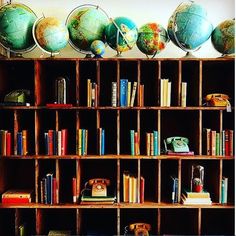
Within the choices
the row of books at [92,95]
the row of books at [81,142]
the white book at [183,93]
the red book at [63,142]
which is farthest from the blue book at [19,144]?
the white book at [183,93]

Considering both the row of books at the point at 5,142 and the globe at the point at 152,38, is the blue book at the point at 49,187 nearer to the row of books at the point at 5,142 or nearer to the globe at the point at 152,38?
the row of books at the point at 5,142

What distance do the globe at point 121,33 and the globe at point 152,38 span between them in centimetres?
7

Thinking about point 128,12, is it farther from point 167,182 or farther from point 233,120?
point 167,182

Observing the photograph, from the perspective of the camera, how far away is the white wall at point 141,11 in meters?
3.47

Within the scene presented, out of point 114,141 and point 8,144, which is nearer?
point 8,144

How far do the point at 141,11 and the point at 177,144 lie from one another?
1.25 metres

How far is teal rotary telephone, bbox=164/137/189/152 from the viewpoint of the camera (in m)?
3.17

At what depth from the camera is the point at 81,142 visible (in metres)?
3.14

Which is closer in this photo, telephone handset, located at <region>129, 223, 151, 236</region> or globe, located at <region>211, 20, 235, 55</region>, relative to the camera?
globe, located at <region>211, 20, 235, 55</region>

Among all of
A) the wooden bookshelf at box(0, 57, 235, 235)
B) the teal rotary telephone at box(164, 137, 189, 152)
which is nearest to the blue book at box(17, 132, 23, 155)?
the wooden bookshelf at box(0, 57, 235, 235)

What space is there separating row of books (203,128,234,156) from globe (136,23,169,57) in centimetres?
80

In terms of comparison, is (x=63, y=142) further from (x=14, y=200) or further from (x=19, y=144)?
(x=14, y=200)

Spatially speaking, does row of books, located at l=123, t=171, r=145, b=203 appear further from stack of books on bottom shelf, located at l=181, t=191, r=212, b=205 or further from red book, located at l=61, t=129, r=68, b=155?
red book, located at l=61, t=129, r=68, b=155

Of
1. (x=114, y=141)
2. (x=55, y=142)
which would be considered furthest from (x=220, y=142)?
(x=55, y=142)
